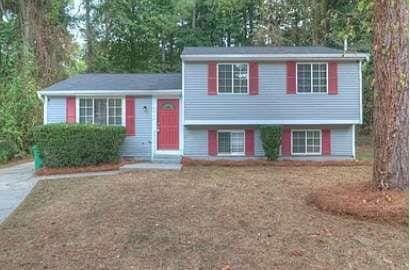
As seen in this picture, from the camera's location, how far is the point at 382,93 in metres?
8.23

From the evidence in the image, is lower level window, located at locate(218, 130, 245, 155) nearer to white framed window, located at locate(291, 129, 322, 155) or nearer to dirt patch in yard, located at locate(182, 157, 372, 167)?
dirt patch in yard, located at locate(182, 157, 372, 167)

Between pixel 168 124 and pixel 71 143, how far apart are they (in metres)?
3.80

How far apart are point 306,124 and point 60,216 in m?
10.4

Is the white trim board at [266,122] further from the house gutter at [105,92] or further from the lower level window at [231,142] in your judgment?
the house gutter at [105,92]

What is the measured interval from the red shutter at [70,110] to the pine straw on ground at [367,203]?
10.8 meters

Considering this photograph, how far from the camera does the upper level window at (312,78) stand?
1677 cm

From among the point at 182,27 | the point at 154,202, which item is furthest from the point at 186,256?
the point at 182,27

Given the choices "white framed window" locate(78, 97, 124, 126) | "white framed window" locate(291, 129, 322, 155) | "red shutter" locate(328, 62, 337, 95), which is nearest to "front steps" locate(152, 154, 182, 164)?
"white framed window" locate(78, 97, 124, 126)

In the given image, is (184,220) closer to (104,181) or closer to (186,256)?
(186,256)

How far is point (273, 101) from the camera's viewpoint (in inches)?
661

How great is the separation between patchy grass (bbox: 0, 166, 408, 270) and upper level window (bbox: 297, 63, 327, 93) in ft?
22.1

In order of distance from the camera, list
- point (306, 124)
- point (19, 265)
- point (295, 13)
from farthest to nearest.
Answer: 1. point (295, 13)
2. point (306, 124)
3. point (19, 265)

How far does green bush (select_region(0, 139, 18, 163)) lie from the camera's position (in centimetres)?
2039

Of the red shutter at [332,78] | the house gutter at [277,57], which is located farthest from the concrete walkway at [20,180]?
the red shutter at [332,78]
